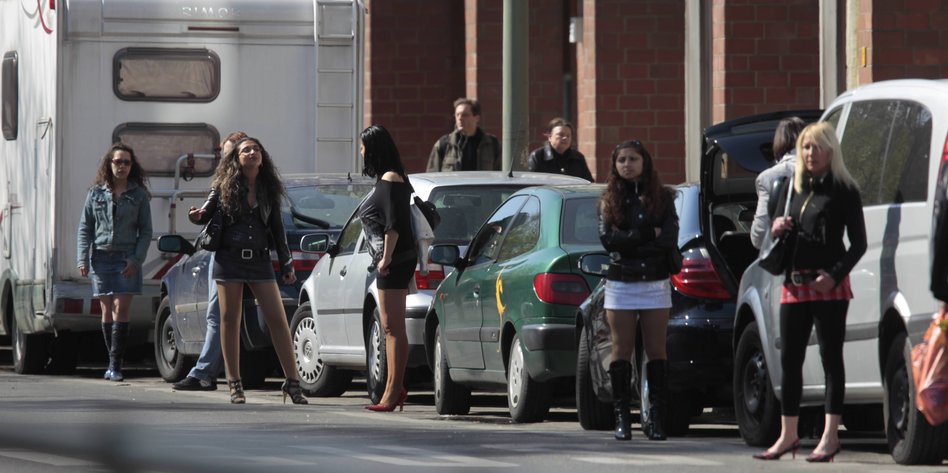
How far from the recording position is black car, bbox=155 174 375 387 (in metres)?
13.4

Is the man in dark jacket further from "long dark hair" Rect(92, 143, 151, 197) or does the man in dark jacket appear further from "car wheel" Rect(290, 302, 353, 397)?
"car wheel" Rect(290, 302, 353, 397)

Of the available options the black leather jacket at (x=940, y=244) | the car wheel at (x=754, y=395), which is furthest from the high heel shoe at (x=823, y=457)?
the black leather jacket at (x=940, y=244)

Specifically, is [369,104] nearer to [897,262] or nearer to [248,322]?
[248,322]

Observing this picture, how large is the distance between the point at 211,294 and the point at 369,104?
13976 millimetres

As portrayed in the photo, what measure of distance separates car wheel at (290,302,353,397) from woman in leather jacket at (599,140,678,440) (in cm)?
429

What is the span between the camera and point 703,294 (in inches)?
367

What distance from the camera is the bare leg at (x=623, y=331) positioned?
8.98 m

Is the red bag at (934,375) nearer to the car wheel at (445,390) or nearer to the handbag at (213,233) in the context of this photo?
the car wheel at (445,390)

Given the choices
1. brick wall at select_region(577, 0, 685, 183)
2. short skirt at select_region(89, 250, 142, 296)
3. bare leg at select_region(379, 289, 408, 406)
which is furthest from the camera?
brick wall at select_region(577, 0, 685, 183)

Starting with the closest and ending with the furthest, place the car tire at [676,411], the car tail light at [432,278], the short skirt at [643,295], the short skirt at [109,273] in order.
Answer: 1. the short skirt at [643,295]
2. the car tire at [676,411]
3. the car tail light at [432,278]
4. the short skirt at [109,273]

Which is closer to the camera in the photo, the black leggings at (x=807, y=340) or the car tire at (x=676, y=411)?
the black leggings at (x=807, y=340)

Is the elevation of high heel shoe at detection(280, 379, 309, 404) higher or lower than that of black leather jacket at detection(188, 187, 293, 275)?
lower

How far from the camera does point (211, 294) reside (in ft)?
42.5

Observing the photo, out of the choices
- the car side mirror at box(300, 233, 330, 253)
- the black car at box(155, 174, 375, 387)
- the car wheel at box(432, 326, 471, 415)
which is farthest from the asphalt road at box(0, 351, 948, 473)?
the car side mirror at box(300, 233, 330, 253)
